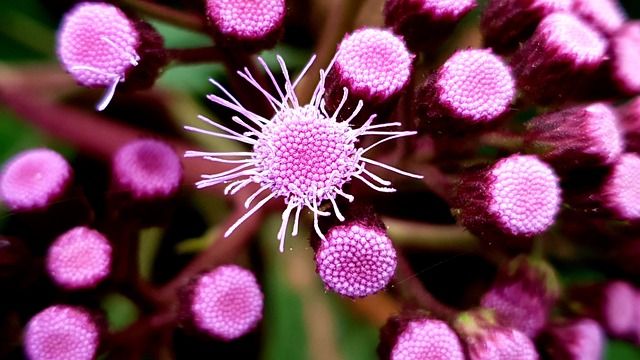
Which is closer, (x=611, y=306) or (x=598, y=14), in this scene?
(x=598, y=14)

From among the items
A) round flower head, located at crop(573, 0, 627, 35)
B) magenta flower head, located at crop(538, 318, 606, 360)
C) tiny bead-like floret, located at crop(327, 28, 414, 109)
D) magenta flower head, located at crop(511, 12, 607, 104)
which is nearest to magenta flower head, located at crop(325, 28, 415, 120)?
tiny bead-like floret, located at crop(327, 28, 414, 109)

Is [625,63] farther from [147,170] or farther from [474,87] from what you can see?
[147,170]

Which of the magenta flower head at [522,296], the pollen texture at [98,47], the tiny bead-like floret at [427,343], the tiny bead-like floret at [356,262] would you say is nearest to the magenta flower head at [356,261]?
the tiny bead-like floret at [356,262]

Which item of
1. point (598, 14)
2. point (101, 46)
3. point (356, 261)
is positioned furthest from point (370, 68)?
point (598, 14)

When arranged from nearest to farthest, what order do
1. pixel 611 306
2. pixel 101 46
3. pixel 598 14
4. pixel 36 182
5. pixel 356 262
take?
1. pixel 356 262
2. pixel 101 46
3. pixel 36 182
4. pixel 598 14
5. pixel 611 306

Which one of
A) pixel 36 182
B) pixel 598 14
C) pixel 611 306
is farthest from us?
pixel 611 306

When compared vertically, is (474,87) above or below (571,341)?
above

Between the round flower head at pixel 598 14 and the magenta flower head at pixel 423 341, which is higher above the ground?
the round flower head at pixel 598 14

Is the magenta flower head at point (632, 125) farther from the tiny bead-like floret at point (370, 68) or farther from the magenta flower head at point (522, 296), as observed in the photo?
the tiny bead-like floret at point (370, 68)

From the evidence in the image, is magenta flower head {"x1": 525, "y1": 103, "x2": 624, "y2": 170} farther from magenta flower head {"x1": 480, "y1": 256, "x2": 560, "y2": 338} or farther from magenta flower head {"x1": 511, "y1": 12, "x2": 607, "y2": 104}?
magenta flower head {"x1": 480, "y1": 256, "x2": 560, "y2": 338}
